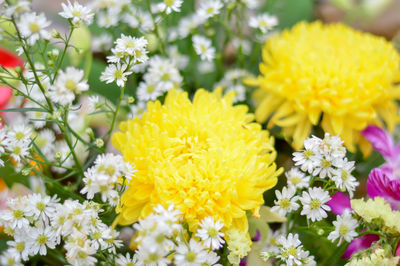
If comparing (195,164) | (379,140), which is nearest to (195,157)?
(195,164)

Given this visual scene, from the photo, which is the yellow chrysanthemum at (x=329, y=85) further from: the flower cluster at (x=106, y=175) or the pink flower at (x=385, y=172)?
the flower cluster at (x=106, y=175)

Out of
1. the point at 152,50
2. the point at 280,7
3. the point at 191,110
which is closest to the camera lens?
the point at 191,110

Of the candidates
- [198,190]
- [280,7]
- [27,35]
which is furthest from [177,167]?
[280,7]

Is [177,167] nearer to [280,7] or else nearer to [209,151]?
[209,151]

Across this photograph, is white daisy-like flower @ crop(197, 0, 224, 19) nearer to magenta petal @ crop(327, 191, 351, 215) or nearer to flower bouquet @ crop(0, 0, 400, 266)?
flower bouquet @ crop(0, 0, 400, 266)

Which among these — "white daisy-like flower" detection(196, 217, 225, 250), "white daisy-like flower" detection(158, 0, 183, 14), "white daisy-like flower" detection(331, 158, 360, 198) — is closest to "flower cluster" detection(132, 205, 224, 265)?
"white daisy-like flower" detection(196, 217, 225, 250)

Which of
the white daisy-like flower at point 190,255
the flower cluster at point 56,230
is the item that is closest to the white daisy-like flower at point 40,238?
the flower cluster at point 56,230
